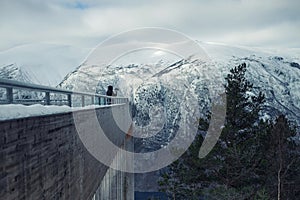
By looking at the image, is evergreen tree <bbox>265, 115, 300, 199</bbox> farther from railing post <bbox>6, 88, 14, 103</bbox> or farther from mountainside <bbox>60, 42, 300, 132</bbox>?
mountainside <bbox>60, 42, 300, 132</bbox>

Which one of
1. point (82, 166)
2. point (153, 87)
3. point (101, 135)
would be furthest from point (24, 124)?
point (153, 87)

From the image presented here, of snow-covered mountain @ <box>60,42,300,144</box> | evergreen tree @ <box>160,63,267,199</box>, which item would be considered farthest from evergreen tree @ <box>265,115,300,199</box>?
snow-covered mountain @ <box>60,42,300,144</box>

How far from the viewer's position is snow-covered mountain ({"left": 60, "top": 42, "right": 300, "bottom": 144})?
4597 centimetres

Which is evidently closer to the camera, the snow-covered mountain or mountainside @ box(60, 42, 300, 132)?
the snow-covered mountain

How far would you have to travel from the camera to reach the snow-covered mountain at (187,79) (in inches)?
1810

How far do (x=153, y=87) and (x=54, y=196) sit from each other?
2382 inches

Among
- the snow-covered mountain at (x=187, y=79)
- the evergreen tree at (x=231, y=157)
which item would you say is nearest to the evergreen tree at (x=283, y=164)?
the evergreen tree at (x=231, y=157)

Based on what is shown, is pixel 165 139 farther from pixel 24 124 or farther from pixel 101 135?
pixel 24 124

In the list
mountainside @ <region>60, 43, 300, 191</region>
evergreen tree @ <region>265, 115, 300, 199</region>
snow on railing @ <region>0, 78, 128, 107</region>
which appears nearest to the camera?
snow on railing @ <region>0, 78, 128, 107</region>

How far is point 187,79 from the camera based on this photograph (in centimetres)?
6875

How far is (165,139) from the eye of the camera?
115ft

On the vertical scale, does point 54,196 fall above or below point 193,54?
below

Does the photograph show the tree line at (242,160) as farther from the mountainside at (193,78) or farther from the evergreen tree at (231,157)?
the mountainside at (193,78)

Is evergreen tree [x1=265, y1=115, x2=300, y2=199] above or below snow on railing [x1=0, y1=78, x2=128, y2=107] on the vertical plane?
below
